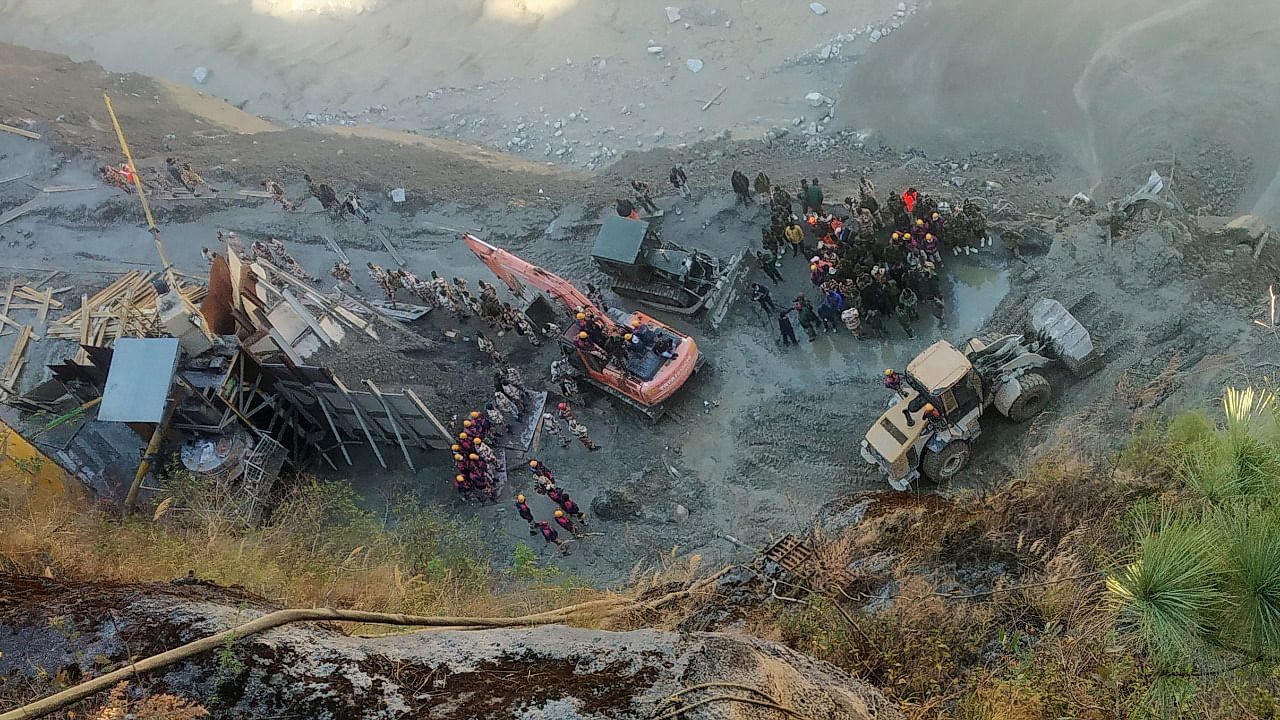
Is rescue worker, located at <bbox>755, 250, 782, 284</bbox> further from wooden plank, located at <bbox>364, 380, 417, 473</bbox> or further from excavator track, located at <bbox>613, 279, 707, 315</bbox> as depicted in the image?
wooden plank, located at <bbox>364, 380, 417, 473</bbox>

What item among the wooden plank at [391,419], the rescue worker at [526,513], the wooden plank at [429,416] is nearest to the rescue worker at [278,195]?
the wooden plank at [391,419]

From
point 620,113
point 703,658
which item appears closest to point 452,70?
point 620,113

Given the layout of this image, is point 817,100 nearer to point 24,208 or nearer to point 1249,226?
point 1249,226

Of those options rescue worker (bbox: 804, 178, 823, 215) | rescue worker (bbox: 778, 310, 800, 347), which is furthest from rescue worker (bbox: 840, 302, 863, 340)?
rescue worker (bbox: 804, 178, 823, 215)

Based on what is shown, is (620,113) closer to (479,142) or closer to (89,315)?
(479,142)

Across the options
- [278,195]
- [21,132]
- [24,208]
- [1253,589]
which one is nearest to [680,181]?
[278,195]

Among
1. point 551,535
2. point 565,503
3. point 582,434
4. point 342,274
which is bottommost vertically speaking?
point 551,535

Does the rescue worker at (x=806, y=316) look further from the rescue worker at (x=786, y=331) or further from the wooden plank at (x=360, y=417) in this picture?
the wooden plank at (x=360, y=417)
